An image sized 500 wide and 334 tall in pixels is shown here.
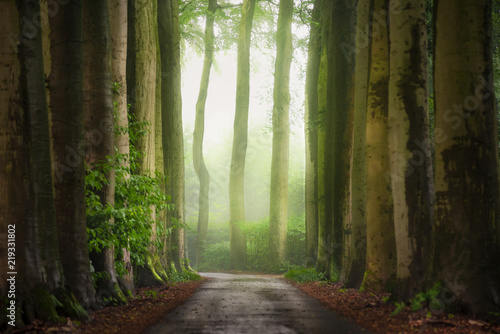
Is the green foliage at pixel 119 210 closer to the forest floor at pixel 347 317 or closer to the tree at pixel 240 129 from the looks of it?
the forest floor at pixel 347 317

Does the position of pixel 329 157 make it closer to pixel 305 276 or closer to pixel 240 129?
pixel 305 276

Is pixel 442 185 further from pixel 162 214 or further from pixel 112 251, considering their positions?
pixel 162 214

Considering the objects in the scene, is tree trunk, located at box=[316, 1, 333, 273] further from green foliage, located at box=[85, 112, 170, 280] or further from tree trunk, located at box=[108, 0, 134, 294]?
tree trunk, located at box=[108, 0, 134, 294]

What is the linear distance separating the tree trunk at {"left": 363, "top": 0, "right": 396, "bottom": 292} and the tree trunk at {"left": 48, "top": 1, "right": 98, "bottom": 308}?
561 centimetres

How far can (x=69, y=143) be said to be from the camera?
291 inches

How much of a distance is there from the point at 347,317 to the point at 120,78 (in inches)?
272

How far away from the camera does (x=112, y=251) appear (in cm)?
897

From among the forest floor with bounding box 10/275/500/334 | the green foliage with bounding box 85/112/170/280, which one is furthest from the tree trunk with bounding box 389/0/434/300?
the green foliage with bounding box 85/112/170/280

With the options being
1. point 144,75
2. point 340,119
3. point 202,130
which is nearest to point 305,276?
point 340,119

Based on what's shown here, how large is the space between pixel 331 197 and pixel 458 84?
7.93 metres

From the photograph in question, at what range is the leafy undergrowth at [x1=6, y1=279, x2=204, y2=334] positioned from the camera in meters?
5.75

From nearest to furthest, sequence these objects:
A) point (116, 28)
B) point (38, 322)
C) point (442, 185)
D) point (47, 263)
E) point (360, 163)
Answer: point (38, 322), point (47, 263), point (442, 185), point (116, 28), point (360, 163)

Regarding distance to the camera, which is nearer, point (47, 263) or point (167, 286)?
point (47, 263)

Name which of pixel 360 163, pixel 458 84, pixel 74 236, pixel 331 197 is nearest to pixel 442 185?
pixel 458 84
